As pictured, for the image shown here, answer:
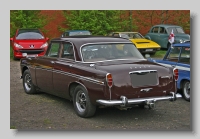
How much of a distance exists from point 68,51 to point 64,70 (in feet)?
1.66

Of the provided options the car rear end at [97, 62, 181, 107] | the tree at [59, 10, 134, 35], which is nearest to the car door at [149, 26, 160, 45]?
the tree at [59, 10, 134, 35]

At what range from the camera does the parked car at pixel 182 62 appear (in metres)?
8.10

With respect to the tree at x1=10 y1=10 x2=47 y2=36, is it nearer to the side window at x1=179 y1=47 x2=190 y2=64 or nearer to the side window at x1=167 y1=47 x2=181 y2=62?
the side window at x1=167 y1=47 x2=181 y2=62

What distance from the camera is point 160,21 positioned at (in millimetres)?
23844

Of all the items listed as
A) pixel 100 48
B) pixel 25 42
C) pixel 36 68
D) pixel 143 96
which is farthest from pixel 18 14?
pixel 143 96

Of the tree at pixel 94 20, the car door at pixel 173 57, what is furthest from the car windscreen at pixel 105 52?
the tree at pixel 94 20

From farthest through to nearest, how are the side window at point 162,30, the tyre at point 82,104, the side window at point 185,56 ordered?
the side window at point 162,30
the side window at point 185,56
the tyre at point 82,104

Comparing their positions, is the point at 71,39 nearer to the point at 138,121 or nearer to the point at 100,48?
the point at 100,48

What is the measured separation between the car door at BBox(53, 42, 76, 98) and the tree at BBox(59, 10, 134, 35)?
1325 cm

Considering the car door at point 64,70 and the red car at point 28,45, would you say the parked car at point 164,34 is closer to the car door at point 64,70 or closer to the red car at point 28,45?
the red car at point 28,45

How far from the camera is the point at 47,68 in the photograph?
779 centimetres

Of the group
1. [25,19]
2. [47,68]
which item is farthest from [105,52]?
[25,19]

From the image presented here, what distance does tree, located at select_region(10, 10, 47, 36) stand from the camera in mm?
19266

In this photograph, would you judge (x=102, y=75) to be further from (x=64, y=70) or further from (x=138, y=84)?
(x=64, y=70)
